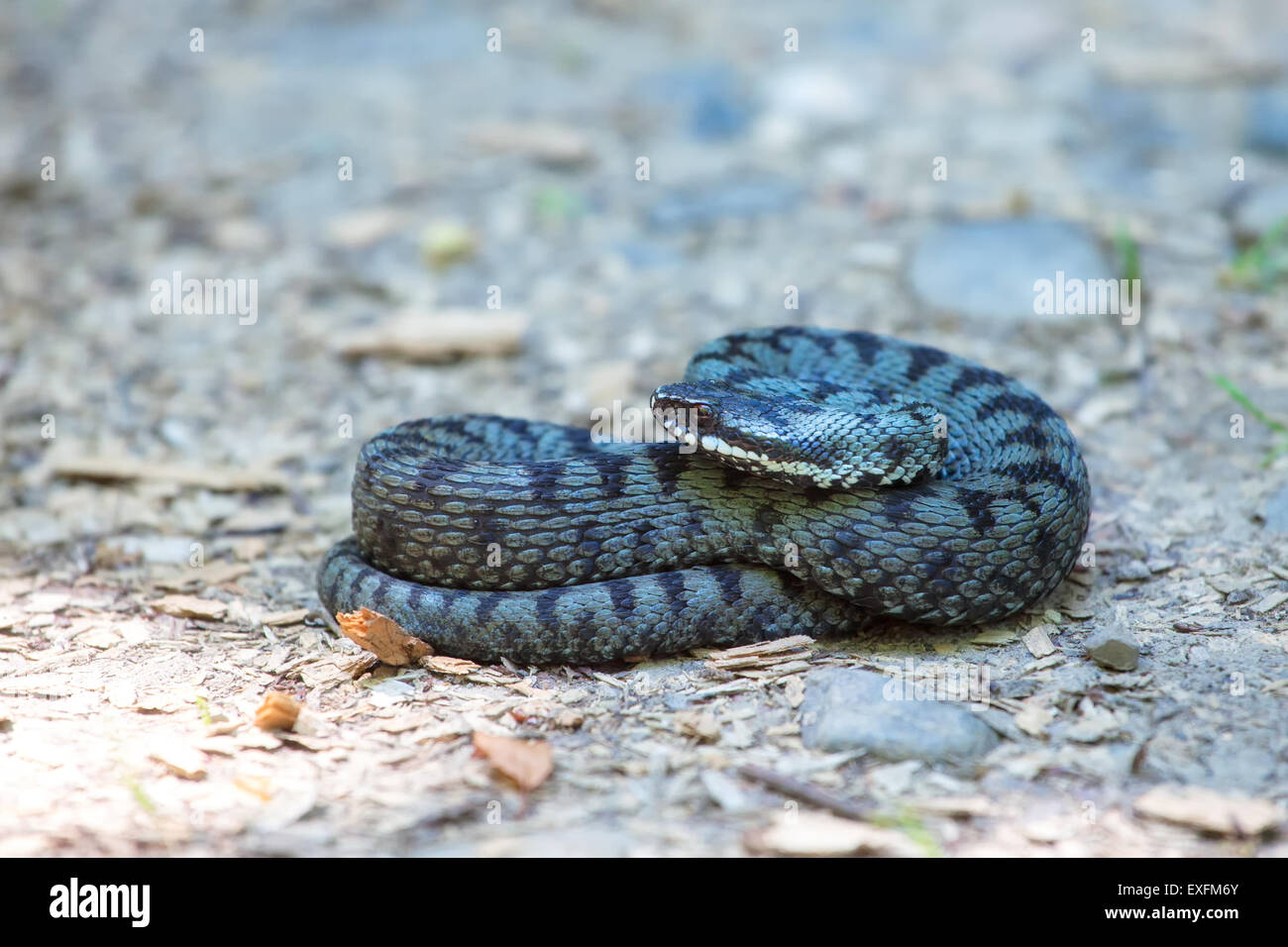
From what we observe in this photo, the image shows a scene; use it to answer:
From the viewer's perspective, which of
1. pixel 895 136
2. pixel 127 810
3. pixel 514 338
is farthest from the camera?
pixel 895 136

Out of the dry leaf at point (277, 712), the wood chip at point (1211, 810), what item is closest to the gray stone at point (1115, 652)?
Answer: the wood chip at point (1211, 810)

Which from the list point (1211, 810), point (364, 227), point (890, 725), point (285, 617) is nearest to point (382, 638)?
point (285, 617)

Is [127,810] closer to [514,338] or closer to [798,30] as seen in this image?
[514,338]

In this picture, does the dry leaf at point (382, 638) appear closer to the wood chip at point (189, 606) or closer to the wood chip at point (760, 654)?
the wood chip at point (189, 606)

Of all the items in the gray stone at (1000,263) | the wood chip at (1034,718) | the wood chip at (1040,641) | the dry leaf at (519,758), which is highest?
the gray stone at (1000,263)

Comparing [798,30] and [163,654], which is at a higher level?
[798,30]

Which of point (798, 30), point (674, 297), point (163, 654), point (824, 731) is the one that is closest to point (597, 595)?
point (824, 731)

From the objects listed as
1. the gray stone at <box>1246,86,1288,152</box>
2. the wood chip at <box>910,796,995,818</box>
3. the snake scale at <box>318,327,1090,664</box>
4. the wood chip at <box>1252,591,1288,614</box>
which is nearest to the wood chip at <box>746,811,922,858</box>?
the wood chip at <box>910,796,995,818</box>
